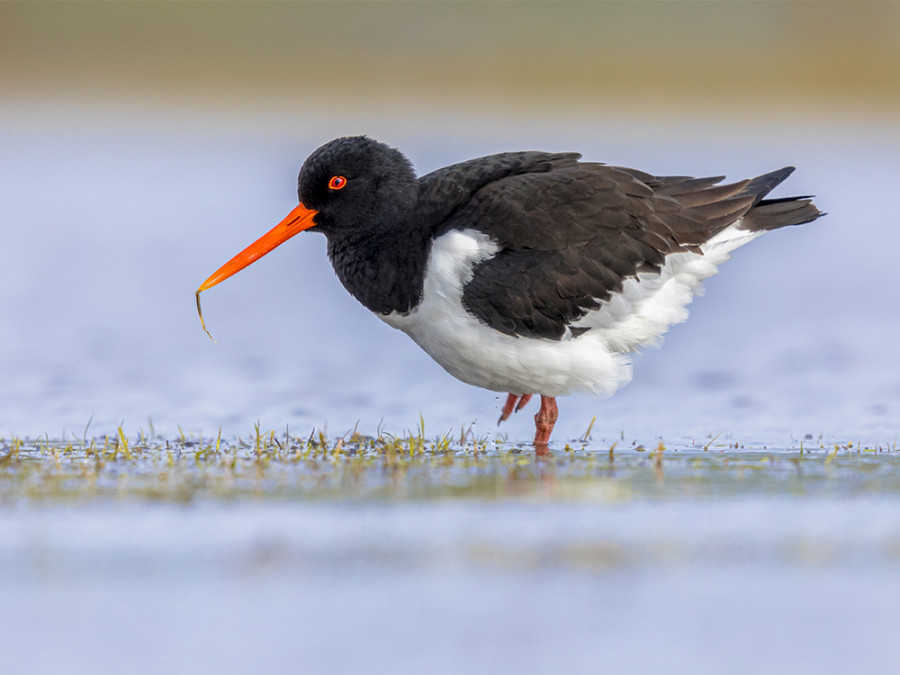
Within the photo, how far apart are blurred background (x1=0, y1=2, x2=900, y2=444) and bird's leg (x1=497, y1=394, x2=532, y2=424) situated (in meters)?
0.10

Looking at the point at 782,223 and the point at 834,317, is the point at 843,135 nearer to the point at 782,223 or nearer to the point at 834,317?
the point at 834,317

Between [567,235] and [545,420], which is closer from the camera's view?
[567,235]

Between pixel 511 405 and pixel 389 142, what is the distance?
9.24 metres

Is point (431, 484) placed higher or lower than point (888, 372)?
lower

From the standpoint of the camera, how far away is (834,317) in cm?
1081

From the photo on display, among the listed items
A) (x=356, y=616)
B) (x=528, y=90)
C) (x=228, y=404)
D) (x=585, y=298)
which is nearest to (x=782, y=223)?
(x=585, y=298)

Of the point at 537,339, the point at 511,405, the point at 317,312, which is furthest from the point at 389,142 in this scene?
the point at 537,339

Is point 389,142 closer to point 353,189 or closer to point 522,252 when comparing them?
point 353,189

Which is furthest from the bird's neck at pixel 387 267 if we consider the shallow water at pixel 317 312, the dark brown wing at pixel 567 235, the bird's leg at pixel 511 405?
the bird's leg at pixel 511 405

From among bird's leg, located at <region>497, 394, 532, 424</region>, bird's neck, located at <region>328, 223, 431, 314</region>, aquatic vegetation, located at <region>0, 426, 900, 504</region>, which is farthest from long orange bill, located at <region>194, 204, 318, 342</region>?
bird's leg, located at <region>497, 394, 532, 424</region>

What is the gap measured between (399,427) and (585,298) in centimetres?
145

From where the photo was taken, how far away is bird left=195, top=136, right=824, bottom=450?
23.0 ft

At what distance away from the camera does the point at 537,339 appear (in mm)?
7125

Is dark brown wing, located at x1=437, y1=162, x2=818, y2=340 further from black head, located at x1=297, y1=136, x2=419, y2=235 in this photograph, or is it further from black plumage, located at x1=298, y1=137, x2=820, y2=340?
black head, located at x1=297, y1=136, x2=419, y2=235
